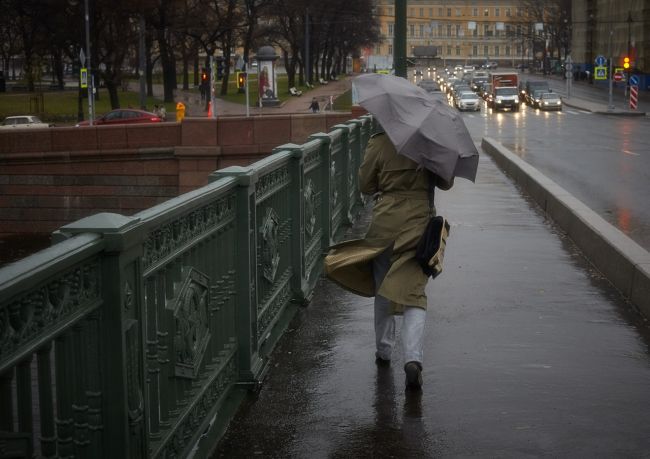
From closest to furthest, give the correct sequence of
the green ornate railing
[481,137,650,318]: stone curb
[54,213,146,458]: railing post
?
the green ornate railing → [54,213,146,458]: railing post → [481,137,650,318]: stone curb

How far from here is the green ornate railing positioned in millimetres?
2793

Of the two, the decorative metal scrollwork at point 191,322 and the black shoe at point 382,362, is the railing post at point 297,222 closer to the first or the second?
the black shoe at point 382,362

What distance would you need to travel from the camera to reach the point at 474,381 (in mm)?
6059

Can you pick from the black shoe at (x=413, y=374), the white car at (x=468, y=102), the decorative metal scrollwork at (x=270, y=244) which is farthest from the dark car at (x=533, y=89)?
the black shoe at (x=413, y=374)

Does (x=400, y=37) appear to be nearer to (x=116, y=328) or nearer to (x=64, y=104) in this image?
(x=116, y=328)

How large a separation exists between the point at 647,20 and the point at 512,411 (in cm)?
9071

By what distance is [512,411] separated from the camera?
18.0ft

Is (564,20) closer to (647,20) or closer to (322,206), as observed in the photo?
(647,20)

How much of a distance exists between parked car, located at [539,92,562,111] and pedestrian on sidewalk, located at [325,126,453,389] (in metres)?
68.1

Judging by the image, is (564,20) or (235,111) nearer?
(235,111)

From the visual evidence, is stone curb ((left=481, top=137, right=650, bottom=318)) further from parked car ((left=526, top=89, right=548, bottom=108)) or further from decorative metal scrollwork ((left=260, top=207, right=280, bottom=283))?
parked car ((left=526, top=89, right=548, bottom=108))

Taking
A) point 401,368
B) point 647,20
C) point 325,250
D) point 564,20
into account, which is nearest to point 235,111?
point 647,20

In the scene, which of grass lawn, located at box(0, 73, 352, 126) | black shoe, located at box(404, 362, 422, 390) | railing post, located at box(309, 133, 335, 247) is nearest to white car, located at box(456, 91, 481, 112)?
grass lawn, located at box(0, 73, 352, 126)

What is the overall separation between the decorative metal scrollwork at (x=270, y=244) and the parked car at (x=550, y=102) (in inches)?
2652
